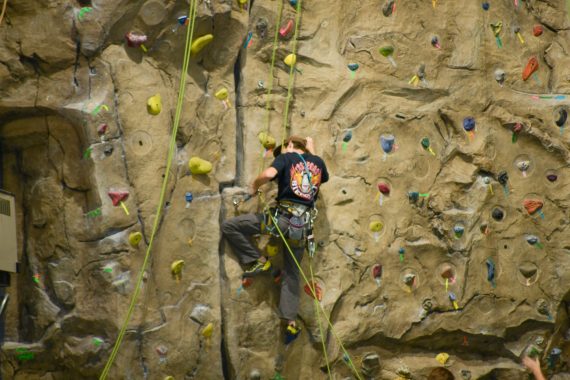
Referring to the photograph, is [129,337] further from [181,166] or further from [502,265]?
[502,265]

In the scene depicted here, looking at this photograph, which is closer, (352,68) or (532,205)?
(352,68)

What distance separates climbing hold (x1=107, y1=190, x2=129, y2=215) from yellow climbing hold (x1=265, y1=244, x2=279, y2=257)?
973 millimetres

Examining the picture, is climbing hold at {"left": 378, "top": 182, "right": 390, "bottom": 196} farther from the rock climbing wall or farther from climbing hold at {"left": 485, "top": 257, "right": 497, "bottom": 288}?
climbing hold at {"left": 485, "top": 257, "right": 497, "bottom": 288}

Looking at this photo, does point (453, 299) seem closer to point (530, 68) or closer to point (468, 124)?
point (468, 124)

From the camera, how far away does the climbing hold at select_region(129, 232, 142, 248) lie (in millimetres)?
5105

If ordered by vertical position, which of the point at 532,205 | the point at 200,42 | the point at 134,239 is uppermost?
the point at 200,42

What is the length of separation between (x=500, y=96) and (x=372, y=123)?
3.51 feet

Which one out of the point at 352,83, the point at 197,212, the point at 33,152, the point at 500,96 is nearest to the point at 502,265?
the point at 500,96

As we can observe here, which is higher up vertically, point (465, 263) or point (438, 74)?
point (438, 74)

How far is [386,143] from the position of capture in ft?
19.6

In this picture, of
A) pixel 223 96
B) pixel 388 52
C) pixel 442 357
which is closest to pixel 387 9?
pixel 388 52

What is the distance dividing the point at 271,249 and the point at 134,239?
0.93 metres

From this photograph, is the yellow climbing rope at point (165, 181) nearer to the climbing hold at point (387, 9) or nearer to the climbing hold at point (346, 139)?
the climbing hold at point (346, 139)

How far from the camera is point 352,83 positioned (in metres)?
5.96
